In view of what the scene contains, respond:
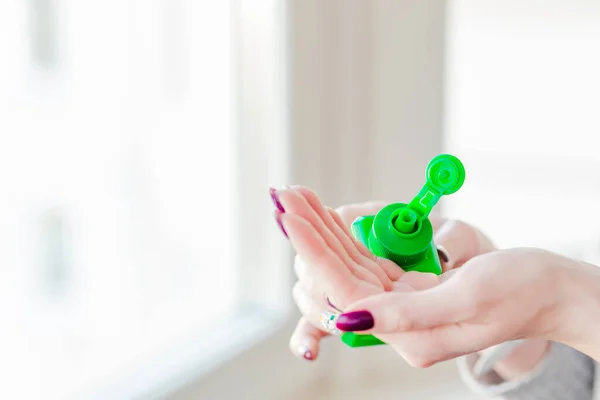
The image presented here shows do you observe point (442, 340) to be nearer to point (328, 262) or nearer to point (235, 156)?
point (328, 262)

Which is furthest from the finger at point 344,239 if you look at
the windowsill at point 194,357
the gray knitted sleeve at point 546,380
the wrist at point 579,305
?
the windowsill at point 194,357

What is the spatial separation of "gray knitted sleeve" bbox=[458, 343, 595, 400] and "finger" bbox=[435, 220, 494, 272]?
0.13 metres

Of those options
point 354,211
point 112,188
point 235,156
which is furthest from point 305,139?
point 354,211

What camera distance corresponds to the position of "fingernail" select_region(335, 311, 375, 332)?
0.37 meters

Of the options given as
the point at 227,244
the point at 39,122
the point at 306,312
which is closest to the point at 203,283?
the point at 227,244

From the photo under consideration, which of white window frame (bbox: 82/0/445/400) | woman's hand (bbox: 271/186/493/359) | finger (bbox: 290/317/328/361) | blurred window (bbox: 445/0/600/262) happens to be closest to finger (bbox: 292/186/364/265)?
woman's hand (bbox: 271/186/493/359)

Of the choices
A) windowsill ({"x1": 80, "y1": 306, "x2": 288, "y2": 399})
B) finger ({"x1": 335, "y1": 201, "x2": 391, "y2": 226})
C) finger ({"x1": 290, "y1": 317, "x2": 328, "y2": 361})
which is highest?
finger ({"x1": 335, "y1": 201, "x2": 391, "y2": 226})

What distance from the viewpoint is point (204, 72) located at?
2.94 ft

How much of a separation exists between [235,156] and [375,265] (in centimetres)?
49

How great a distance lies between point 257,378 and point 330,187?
26 centimetres

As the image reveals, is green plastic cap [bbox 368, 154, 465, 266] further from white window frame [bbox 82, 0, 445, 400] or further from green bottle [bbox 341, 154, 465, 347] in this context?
white window frame [bbox 82, 0, 445, 400]

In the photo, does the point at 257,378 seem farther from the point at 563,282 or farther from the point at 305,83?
the point at 563,282

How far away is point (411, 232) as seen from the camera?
0.46 m

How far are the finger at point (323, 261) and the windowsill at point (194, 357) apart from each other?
369 millimetres
